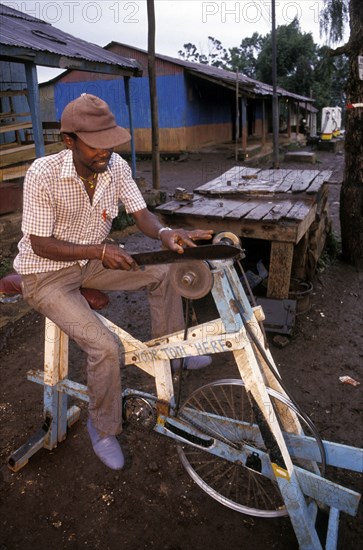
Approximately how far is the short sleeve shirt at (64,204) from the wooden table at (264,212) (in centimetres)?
163

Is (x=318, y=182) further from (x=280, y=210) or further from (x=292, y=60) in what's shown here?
(x=292, y=60)

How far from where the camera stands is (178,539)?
94.9 inches

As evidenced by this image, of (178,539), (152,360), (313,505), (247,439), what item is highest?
(152,360)

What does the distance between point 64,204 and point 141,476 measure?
1.84 m

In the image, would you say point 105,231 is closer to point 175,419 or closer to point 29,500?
point 175,419

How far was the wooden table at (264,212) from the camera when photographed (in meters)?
4.30

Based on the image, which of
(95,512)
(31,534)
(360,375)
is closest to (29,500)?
(31,534)

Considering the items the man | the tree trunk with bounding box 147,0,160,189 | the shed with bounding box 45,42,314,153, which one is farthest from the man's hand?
the shed with bounding box 45,42,314,153

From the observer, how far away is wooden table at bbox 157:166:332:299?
4297 millimetres

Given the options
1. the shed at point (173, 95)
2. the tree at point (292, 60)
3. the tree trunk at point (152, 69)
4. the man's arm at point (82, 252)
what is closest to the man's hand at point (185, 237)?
the man's arm at point (82, 252)

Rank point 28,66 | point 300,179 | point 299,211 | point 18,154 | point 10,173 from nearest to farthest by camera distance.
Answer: point 299,211, point 300,179, point 28,66, point 10,173, point 18,154

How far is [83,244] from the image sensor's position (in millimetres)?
2502

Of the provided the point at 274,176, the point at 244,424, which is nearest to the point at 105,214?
the point at 244,424

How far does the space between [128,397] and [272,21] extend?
18.2 meters
